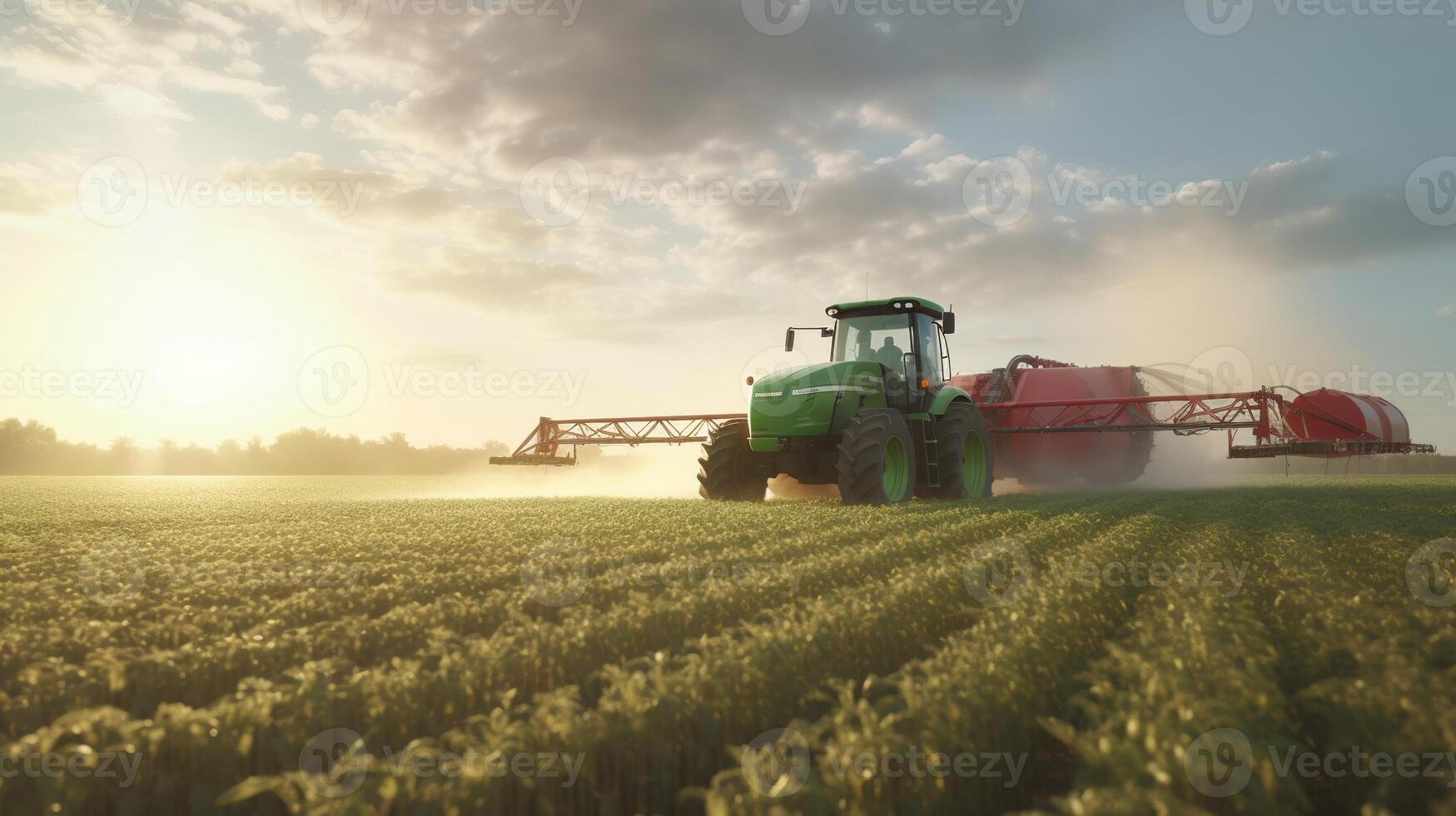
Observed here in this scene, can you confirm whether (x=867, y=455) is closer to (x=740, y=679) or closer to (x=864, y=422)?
(x=864, y=422)

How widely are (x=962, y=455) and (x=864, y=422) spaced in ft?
10.5

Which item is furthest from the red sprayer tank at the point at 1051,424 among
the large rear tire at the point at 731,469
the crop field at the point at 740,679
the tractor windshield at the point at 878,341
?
the crop field at the point at 740,679

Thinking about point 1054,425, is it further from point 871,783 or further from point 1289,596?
point 871,783

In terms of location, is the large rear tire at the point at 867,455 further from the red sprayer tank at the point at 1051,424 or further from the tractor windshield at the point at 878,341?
the red sprayer tank at the point at 1051,424

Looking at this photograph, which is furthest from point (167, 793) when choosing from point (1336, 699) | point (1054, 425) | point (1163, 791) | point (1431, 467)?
point (1431, 467)

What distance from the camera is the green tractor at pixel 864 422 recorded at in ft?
43.7

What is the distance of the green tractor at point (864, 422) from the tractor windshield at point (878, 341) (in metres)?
0.02

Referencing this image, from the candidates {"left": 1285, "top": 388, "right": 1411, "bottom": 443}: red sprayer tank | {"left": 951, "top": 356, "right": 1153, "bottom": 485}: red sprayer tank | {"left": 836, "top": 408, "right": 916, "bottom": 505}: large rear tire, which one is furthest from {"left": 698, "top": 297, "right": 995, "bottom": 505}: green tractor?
{"left": 1285, "top": 388, "right": 1411, "bottom": 443}: red sprayer tank

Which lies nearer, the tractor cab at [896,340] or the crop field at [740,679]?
the crop field at [740,679]

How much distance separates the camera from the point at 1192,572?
7500 millimetres

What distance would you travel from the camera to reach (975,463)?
16.6 m

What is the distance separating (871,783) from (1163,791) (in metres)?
1.00

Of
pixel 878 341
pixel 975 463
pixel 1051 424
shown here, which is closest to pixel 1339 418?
pixel 1051 424

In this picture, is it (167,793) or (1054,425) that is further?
(1054,425)
